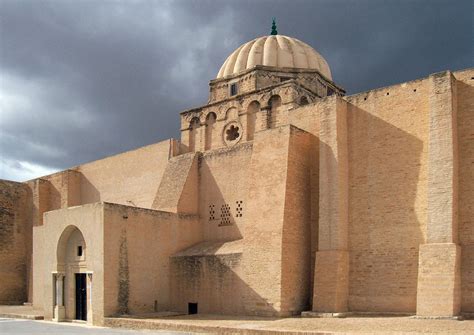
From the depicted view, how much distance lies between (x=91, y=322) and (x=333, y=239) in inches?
274

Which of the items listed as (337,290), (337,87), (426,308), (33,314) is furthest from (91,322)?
(337,87)

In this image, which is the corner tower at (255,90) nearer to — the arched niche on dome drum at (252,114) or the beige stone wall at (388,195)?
the arched niche on dome drum at (252,114)

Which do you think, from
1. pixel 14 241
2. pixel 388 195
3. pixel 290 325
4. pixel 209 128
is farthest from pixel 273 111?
pixel 14 241

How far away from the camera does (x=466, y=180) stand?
12969mm

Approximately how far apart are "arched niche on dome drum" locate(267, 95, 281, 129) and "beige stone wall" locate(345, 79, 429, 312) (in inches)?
222

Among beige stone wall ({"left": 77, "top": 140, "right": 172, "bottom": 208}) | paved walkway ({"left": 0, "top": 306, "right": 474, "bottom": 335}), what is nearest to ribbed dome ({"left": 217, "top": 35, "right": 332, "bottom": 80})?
beige stone wall ({"left": 77, "top": 140, "right": 172, "bottom": 208})

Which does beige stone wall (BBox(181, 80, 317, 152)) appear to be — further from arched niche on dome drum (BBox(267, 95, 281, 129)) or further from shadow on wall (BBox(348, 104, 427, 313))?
shadow on wall (BBox(348, 104, 427, 313))

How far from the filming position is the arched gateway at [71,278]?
16500mm

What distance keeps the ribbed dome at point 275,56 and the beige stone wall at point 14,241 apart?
10546 mm

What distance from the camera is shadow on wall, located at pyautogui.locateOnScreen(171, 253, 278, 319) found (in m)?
14.9

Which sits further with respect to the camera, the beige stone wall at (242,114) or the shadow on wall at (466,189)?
the beige stone wall at (242,114)

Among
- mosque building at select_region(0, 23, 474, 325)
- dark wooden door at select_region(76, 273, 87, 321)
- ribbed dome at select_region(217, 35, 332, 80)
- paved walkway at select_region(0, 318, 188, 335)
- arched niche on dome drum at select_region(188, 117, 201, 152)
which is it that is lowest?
paved walkway at select_region(0, 318, 188, 335)

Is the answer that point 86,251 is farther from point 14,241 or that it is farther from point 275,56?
point 275,56

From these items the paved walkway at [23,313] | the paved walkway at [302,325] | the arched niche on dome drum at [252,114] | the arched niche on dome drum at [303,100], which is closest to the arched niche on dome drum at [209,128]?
the arched niche on dome drum at [252,114]
